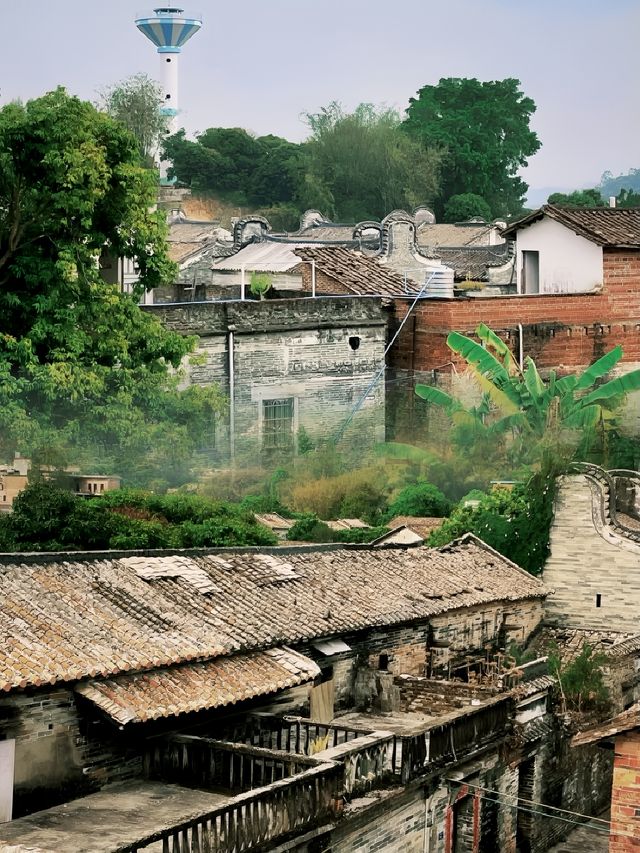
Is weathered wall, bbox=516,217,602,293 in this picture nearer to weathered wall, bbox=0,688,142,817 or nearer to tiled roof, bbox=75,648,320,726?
tiled roof, bbox=75,648,320,726

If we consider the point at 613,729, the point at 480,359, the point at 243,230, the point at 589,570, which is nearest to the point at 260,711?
the point at 613,729

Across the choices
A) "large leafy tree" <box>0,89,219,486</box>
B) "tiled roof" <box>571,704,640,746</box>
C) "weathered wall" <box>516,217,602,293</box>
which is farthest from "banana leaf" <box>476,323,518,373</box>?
"tiled roof" <box>571,704,640,746</box>

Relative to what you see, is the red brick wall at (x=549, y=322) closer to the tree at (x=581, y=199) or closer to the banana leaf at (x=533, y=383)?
the banana leaf at (x=533, y=383)

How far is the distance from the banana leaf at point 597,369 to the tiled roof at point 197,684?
17539 millimetres

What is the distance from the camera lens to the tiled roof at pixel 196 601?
55.0ft

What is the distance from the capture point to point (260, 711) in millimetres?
19047

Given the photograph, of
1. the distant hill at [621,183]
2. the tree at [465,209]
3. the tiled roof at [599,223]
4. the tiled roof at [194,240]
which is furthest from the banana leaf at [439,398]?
the distant hill at [621,183]

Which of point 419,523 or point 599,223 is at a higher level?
point 599,223

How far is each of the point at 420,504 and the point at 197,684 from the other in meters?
17.7

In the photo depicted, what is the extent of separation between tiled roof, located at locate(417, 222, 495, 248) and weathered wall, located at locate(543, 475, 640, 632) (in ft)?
136

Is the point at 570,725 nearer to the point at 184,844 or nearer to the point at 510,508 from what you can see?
the point at 510,508

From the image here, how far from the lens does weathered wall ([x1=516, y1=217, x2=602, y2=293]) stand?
3938 cm

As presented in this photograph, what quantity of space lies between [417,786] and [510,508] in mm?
10658

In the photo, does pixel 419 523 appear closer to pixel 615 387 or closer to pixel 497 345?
pixel 497 345
